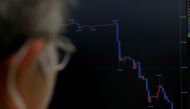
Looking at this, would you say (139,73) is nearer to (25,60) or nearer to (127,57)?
(127,57)

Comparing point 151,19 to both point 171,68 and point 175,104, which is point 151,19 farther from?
point 175,104

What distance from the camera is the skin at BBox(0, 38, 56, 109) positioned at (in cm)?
50

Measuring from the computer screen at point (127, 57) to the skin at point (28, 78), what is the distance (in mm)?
1411

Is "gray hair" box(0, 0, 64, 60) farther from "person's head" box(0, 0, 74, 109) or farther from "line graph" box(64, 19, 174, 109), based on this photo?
"line graph" box(64, 19, 174, 109)

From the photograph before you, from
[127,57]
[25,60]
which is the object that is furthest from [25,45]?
[127,57]

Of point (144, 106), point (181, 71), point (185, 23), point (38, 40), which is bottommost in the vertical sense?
point (144, 106)

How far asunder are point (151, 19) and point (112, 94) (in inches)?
18.9

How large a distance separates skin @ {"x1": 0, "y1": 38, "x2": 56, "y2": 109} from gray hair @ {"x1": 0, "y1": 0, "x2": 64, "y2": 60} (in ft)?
0.05

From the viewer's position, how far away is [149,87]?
2006mm

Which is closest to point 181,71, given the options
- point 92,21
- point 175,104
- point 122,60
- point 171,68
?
point 171,68

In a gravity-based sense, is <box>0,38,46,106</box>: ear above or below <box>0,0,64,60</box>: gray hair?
below

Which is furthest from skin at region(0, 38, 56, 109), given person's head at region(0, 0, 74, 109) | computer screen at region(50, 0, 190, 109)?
computer screen at region(50, 0, 190, 109)

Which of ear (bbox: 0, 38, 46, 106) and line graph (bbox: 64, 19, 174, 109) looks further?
line graph (bbox: 64, 19, 174, 109)

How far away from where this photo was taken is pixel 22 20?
0.49 meters
